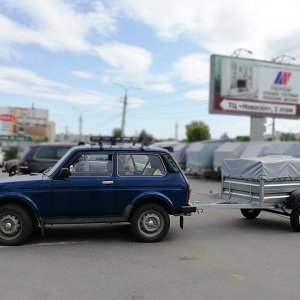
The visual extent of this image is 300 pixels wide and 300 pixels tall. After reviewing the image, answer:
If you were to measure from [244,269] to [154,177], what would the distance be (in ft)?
8.04

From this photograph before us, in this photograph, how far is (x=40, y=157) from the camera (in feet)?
51.1

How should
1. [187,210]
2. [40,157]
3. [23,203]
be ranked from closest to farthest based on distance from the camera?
[23,203]
[187,210]
[40,157]

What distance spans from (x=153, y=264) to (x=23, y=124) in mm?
52285

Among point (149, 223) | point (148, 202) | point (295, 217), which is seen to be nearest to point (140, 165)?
point (148, 202)

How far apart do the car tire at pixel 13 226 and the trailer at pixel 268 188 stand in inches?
130

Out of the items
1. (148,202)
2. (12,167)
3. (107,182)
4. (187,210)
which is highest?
(107,182)

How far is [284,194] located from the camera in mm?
8766

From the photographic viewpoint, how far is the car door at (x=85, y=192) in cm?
719

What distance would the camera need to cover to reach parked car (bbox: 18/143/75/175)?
15.3 metres

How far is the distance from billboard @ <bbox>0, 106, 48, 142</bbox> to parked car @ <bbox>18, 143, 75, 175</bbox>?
39.0 m

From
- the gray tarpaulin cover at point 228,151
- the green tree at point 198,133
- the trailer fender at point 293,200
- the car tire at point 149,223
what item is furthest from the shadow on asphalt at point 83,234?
the green tree at point 198,133

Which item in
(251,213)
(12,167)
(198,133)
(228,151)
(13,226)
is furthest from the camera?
(198,133)

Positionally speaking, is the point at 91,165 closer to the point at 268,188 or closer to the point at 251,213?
the point at 268,188

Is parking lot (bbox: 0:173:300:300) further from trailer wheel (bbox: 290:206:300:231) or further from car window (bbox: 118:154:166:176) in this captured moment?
car window (bbox: 118:154:166:176)
